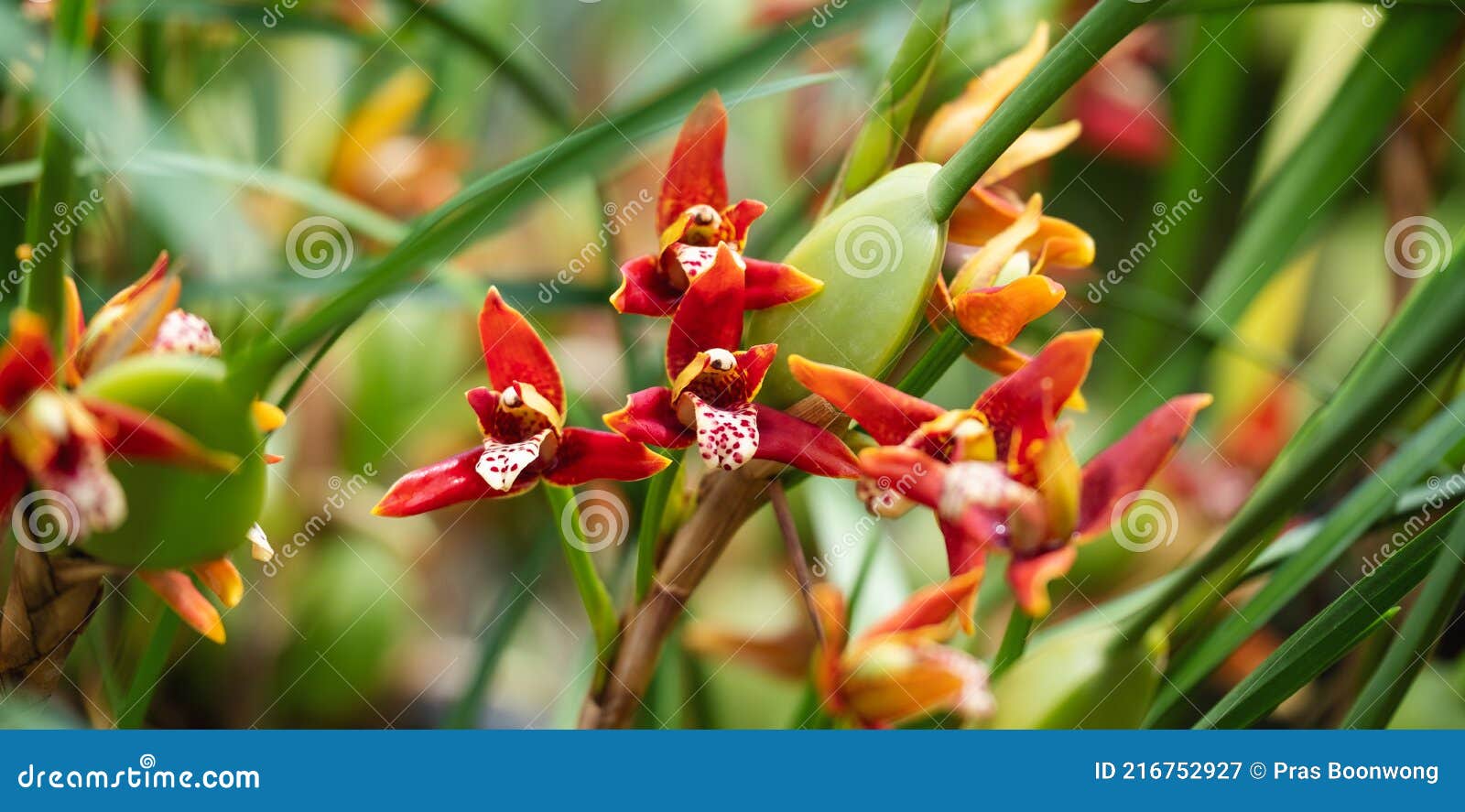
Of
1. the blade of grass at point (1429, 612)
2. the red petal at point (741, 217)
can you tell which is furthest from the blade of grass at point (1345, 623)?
the red petal at point (741, 217)

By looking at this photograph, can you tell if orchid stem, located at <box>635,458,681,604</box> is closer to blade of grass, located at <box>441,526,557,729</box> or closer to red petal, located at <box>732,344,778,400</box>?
red petal, located at <box>732,344,778,400</box>

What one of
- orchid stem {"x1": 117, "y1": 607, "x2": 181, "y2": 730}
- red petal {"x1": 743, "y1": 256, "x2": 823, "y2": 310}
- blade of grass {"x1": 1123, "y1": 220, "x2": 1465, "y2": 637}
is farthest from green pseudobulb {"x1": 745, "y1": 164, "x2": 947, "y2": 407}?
orchid stem {"x1": 117, "y1": 607, "x2": 181, "y2": 730}

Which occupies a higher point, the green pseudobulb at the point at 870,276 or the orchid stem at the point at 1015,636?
the green pseudobulb at the point at 870,276

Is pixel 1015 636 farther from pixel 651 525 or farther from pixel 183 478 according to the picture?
pixel 183 478

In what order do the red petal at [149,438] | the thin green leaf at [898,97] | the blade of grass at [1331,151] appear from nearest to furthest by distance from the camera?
the red petal at [149,438] < the thin green leaf at [898,97] < the blade of grass at [1331,151]

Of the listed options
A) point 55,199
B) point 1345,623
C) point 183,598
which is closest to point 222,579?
point 183,598

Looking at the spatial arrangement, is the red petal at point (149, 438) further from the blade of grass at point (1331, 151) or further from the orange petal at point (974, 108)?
the blade of grass at point (1331, 151)
